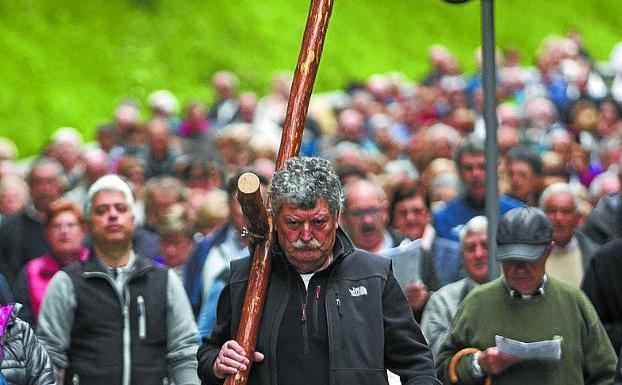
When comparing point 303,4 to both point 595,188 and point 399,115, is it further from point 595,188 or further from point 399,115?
point 595,188

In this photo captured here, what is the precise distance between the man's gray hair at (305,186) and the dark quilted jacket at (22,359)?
136 cm

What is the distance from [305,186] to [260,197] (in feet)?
0.69

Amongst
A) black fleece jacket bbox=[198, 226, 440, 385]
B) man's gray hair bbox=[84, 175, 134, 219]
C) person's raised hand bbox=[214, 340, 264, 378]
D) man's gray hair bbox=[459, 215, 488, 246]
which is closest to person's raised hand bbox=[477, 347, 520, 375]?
black fleece jacket bbox=[198, 226, 440, 385]

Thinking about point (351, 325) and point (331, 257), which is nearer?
point (351, 325)

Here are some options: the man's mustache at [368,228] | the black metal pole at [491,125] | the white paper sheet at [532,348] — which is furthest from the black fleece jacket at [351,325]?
the man's mustache at [368,228]

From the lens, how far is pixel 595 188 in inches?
687

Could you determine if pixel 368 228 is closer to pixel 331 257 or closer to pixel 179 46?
pixel 331 257

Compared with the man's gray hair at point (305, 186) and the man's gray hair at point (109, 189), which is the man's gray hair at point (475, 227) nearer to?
the man's gray hair at point (109, 189)

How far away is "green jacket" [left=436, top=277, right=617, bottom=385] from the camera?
393 inches

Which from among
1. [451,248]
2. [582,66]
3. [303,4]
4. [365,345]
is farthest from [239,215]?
[303,4]

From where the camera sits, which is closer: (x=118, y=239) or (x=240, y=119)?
(x=118, y=239)

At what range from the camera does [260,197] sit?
27.9 ft

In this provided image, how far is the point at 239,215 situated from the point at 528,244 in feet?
10.2

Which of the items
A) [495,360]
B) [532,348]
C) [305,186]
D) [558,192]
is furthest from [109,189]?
[558,192]
